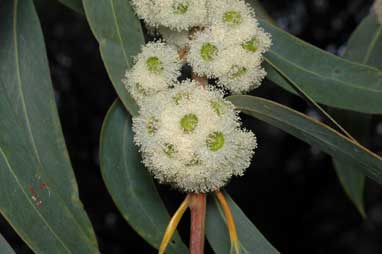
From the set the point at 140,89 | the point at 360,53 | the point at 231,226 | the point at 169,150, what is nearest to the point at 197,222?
the point at 231,226

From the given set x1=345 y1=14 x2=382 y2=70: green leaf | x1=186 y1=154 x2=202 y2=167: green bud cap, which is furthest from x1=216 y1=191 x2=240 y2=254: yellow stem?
x1=345 y1=14 x2=382 y2=70: green leaf

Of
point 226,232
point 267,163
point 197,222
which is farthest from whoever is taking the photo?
point 267,163

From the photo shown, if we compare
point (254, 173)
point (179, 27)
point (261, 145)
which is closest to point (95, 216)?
point (254, 173)

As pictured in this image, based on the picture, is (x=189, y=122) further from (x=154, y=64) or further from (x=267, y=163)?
(x=267, y=163)

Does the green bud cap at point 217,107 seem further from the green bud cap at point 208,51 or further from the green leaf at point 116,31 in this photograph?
the green leaf at point 116,31

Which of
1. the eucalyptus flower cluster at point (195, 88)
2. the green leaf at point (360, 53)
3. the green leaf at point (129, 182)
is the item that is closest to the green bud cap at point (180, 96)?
the eucalyptus flower cluster at point (195, 88)

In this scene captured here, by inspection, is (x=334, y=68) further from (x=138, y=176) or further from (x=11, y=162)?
(x=11, y=162)

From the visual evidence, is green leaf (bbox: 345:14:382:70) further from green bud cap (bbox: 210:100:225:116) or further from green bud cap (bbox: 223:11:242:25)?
green bud cap (bbox: 210:100:225:116)
